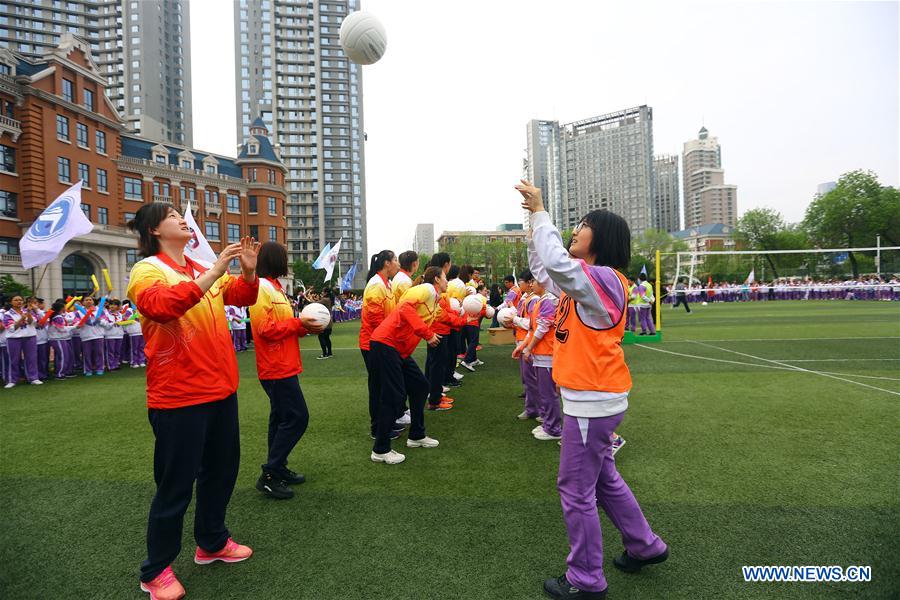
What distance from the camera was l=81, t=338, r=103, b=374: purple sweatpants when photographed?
37.2 ft

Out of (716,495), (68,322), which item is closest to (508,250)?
(68,322)

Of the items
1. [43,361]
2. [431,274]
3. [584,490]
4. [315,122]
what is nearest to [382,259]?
[431,274]

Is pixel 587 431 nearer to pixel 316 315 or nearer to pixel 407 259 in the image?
pixel 316 315

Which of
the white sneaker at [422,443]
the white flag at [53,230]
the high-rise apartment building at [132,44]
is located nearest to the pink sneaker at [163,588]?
the white sneaker at [422,443]

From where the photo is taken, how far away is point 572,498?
2.64m

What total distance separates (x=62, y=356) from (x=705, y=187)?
178 meters

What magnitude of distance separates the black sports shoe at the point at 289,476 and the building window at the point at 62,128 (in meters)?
40.6

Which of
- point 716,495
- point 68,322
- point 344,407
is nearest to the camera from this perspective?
point 716,495

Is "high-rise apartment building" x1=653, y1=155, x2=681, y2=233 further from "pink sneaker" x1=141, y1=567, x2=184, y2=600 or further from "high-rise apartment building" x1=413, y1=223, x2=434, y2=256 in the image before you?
"pink sneaker" x1=141, y1=567, x2=184, y2=600

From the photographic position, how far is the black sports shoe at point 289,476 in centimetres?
416

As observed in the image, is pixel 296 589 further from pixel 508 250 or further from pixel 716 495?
pixel 508 250

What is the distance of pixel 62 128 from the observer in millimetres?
33594

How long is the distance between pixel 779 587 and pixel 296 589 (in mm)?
2831

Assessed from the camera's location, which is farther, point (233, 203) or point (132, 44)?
point (132, 44)
